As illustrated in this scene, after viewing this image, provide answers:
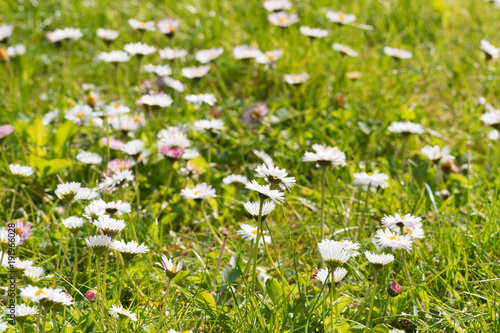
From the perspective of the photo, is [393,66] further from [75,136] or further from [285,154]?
[75,136]

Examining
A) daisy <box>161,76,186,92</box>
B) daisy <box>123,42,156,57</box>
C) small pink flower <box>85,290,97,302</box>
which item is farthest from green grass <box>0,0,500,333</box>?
daisy <box>123,42,156,57</box>

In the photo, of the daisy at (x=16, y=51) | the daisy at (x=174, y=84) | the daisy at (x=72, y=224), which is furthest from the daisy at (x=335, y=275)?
the daisy at (x=16, y=51)

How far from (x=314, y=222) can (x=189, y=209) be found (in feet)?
1.57

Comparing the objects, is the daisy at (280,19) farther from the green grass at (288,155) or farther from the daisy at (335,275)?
the daisy at (335,275)

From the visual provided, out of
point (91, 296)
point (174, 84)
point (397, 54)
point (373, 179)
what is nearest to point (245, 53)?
point (174, 84)

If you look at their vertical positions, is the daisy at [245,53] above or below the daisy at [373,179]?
below

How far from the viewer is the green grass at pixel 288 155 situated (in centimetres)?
148

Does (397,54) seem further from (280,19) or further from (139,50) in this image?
(139,50)

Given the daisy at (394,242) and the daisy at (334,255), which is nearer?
the daisy at (334,255)

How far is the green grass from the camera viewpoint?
1.48 m

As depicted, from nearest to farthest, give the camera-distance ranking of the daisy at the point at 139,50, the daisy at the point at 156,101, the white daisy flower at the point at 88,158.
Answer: the white daisy flower at the point at 88,158, the daisy at the point at 156,101, the daisy at the point at 139,50

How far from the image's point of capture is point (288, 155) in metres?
2.34

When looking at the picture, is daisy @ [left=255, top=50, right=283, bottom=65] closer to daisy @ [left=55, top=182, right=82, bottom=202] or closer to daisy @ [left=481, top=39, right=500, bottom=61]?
daisy @ [left=481, top=39, right=500, bottom=61]

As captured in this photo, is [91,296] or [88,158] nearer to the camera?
[91,296]
